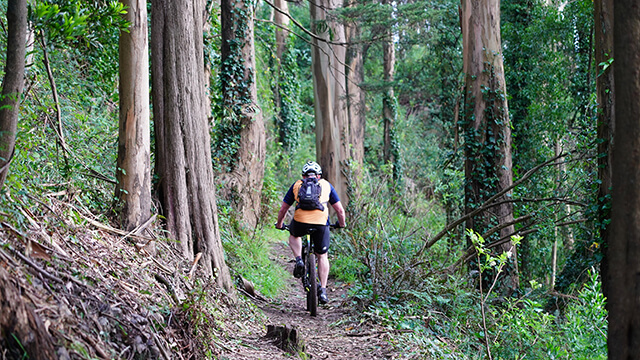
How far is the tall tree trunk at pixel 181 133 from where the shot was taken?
20.5 ft

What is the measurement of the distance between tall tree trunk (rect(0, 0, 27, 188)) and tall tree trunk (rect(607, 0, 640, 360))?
3.77 meters

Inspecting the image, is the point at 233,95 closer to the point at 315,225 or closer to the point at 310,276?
the point at 315,225

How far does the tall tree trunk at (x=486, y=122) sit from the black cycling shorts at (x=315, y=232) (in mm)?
3512

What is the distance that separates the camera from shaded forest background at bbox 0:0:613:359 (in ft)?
17.8

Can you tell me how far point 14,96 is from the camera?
344cm

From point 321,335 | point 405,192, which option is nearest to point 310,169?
point 321,335

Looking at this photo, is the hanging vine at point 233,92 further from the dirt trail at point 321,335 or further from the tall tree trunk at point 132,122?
the tall tree trunk at point 132,122

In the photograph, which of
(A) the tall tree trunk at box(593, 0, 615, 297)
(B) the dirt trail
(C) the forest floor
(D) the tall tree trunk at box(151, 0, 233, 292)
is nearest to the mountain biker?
(B) the dirt trail

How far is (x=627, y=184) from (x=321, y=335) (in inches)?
177

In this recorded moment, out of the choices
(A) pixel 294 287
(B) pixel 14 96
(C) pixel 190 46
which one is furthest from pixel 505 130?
(B) pixel 14 96

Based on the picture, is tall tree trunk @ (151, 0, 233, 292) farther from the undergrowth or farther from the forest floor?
the undergrowth

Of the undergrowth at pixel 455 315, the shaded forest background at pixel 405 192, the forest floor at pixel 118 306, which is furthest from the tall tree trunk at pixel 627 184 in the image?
the forest floor at pixel 118 306

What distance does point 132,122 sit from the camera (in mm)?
5602

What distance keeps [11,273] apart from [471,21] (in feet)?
31.8
